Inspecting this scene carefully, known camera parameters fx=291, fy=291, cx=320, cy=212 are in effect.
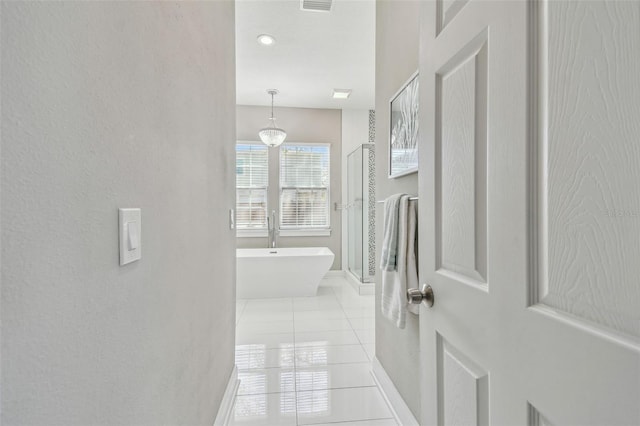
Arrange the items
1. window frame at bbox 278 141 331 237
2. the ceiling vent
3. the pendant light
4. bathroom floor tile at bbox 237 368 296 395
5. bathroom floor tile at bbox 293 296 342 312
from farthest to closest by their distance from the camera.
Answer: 1. window frame at bbox 278 141 331 237
2. the pendant light
3. bathroom floor tile at bbox 293 296 342 312
4. the ceiling vent
5. bathroom floor tile at bbox 237 368 296 395

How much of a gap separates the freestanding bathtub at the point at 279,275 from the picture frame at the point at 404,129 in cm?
240

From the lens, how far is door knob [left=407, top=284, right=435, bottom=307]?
35.9 inches

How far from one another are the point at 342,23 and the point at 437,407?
297cm

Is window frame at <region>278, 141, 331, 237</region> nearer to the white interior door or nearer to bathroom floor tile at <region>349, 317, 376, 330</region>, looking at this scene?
bathroom floor tile at <region>349, 317, 376, 330</region>

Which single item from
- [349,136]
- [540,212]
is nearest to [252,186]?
[349,136]

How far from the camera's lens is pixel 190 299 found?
1093mm

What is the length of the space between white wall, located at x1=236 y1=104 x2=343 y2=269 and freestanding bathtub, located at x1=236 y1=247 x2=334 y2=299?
3.50 ft

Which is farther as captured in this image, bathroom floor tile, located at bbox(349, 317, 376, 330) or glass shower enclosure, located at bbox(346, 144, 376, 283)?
glass shower enclosure, located at bbox(346, 144, 376, 283)

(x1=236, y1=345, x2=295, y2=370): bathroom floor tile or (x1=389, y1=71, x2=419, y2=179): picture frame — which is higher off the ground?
(x1=389, y1=71, x2=419, y2=179): picture frame

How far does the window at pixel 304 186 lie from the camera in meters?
4.93

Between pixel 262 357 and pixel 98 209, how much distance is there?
213 cm

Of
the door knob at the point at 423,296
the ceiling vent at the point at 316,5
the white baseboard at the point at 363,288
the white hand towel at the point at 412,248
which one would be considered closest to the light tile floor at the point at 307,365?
the white baseboard at the point at 363,288

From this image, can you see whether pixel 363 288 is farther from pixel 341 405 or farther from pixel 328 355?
pixel 341 405

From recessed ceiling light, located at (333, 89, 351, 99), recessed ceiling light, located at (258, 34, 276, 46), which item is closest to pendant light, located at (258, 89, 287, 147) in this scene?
recessed ceiling light, located at (333, 89, 351, 99)
